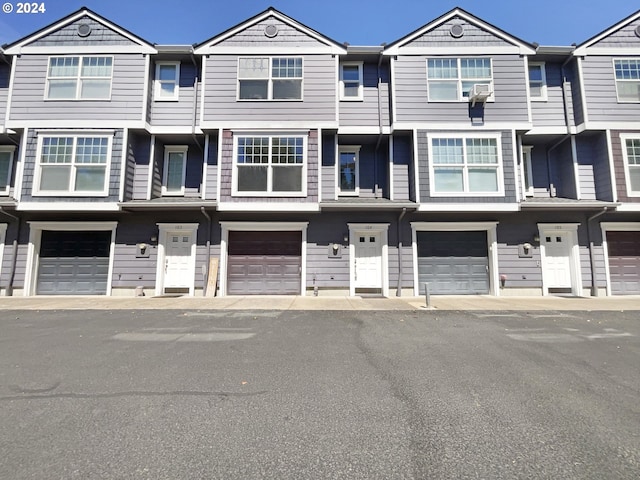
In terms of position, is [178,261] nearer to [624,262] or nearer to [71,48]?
[71,48]

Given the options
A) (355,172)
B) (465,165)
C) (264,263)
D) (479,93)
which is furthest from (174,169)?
(479,93)

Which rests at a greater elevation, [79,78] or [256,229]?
[79,78]

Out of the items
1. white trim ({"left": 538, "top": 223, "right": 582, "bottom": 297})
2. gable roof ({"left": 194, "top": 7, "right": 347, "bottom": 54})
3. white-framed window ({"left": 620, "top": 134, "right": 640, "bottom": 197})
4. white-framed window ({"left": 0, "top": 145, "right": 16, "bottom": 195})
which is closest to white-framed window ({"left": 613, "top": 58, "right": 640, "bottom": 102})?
white-framed window ({"left": 620, "top": 134, "right": 640, "bottom": 197})

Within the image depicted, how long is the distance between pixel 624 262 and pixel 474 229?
574 cm

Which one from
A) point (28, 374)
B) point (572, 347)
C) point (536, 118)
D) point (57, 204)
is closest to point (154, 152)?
point (57, 204)

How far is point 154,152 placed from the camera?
12039 millimetres

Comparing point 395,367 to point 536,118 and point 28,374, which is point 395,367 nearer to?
point 28,374

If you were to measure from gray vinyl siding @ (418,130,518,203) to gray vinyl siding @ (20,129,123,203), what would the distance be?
1084 cm

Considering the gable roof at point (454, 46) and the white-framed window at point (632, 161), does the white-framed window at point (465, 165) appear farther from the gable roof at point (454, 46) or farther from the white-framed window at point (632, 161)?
the white-framed window at point (632, 161)

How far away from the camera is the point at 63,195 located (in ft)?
36.0

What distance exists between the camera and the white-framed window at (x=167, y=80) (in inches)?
481

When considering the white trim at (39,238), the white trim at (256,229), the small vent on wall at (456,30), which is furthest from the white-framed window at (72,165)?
the small vent on wall at (456,30)

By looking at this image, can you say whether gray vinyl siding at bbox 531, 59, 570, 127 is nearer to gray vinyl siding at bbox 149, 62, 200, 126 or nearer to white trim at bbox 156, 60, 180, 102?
gray vinyl siding at bbox 149, 62, 200, 126

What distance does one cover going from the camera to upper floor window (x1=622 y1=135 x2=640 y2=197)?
1130cm
